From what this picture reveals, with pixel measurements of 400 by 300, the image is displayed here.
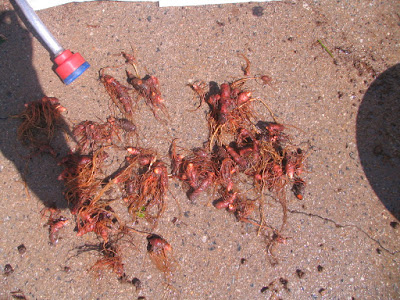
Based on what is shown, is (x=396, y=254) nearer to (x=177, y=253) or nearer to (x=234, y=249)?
(x=234, y=249)

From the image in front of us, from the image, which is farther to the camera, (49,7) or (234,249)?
(49,7)

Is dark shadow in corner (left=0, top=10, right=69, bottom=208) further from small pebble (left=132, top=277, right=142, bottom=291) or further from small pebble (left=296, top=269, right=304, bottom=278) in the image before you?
small pebble (left=296, top=269, right=304, bottom=278)

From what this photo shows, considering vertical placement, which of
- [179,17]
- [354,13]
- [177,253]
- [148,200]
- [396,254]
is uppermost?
[179,17]

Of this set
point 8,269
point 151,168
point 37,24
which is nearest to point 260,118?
point 151,168

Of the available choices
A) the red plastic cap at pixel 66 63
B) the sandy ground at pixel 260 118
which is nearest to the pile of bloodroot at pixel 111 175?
the sandy ground at pixel 260 118

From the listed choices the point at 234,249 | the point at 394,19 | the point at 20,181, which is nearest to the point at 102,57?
the point at 20,181

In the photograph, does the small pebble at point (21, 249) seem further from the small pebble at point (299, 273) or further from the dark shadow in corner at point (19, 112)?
the small pebble at point (299, 273)
